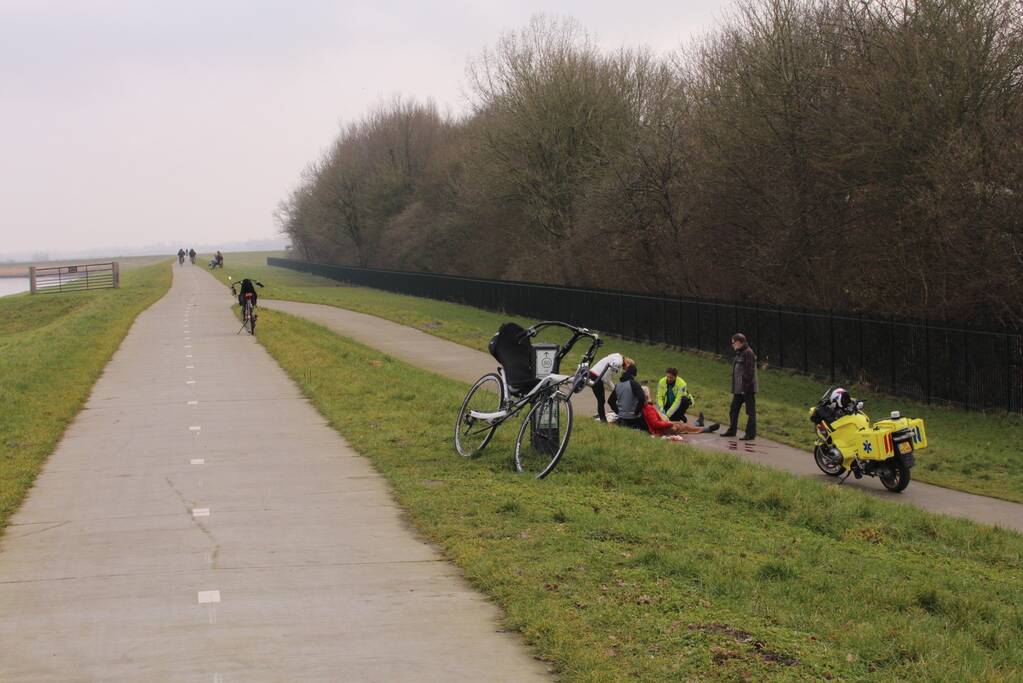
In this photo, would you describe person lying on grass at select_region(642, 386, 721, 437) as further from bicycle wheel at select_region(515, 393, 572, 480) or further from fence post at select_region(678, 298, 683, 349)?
fence post at select_region(678, 298, 683, 349)

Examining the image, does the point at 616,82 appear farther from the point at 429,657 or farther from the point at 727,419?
the point at 429,657

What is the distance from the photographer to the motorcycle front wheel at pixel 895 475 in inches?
573

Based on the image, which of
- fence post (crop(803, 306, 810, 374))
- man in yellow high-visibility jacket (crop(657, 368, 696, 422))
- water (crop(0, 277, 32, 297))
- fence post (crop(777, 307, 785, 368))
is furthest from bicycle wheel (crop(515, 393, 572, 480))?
water (crop(0, 277, 32, 297))

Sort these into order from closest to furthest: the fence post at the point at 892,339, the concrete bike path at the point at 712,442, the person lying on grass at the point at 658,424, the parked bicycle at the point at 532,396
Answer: the parked bicycle at the point at 532,396 < the concrete bike path at the point at 712,442 < the person lying on grass at the point at 658,424 < the fence post at the point at 892,339

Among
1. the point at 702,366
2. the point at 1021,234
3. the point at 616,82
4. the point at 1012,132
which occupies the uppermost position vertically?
the point at 616,82

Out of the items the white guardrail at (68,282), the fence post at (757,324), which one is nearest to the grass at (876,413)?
the fence post at (757,324)

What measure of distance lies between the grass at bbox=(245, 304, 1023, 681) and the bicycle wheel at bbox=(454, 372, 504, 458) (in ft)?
0.72

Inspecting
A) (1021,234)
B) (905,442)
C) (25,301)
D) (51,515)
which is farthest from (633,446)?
(25,301)

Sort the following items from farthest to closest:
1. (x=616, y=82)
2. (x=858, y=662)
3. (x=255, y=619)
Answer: (x=616, y=82)
(x=255, y=619)
(x=858, y=662)

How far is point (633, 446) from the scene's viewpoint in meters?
13.6

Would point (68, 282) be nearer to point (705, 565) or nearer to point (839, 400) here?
point (839, 400)

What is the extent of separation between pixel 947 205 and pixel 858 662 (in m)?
19.6

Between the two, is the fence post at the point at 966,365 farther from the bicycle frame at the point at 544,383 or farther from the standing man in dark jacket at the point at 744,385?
the bicycle frame at the point at 544,383

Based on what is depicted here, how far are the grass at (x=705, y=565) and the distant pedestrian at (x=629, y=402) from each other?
399 centimetres
